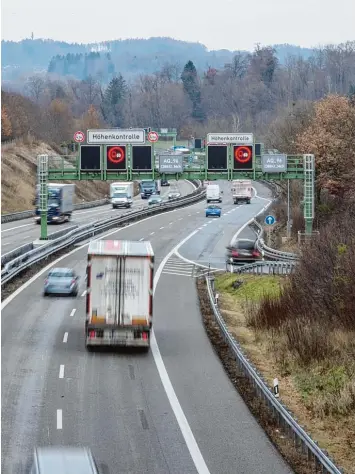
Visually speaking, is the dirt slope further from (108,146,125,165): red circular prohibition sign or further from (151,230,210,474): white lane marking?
(151,230,210,474): white lane marking

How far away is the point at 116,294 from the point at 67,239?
35.3 meters

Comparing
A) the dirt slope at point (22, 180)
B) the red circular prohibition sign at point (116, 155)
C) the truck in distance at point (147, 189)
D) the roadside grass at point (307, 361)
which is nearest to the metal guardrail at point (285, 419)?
the roadside grass at point (307, 361)

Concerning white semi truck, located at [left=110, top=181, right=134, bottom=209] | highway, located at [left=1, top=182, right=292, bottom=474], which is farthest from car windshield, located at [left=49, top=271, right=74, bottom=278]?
white semi truck, located at [left=110, top=181, right=134, bottom=209]

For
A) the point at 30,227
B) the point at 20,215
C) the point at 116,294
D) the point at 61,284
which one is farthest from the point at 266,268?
the point at 20,215

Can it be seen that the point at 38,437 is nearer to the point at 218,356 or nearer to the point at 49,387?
the point at 49,387

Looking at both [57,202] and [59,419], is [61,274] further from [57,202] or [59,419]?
[57,202]

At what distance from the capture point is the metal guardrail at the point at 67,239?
48022mm

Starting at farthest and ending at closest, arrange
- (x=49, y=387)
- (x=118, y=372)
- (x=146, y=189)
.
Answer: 1. (x=146, y=189)
2. (x=118, y=372)
3. (x=49, y=387)

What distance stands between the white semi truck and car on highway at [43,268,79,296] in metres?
66.3

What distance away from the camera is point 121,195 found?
112 metres

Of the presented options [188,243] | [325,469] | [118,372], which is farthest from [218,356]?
[188,243]

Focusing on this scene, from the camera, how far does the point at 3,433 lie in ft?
70.0

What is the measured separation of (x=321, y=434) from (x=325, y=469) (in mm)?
4789

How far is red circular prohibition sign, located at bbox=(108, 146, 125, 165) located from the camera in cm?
6338
